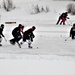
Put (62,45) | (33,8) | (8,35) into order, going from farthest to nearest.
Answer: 1. (33,8)
2. (8,35)
3. (62,45)

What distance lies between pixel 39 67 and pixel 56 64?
2.99 ft

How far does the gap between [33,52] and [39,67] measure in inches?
151

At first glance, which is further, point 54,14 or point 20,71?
point 54,14

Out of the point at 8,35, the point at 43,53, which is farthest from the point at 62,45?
the point at 8,35

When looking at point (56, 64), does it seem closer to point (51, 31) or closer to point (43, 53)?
point (43, 53)

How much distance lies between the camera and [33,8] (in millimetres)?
45969

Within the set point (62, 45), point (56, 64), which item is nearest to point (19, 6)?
point (62, 45)

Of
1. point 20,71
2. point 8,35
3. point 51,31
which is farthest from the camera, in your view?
point 51,31

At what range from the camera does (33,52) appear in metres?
17.4

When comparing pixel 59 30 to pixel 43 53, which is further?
pixel 59 30

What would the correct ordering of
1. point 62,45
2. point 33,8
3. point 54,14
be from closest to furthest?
1. point 62,45
2. point 54,14
3. point 33,8

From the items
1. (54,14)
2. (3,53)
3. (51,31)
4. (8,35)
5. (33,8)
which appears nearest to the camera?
(3,53)

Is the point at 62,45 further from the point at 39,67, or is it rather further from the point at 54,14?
the point at 54,14

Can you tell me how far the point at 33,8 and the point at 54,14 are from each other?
430cm
